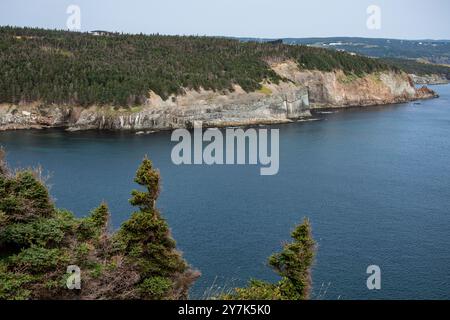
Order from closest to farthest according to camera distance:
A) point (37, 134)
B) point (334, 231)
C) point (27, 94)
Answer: point (334, 231), point (37, 134), point (27, 94)

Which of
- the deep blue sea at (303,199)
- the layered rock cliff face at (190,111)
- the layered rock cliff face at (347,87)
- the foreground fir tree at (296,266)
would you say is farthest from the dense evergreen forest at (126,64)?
the foreground fir tree at (296,266)

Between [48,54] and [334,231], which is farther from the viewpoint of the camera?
[48,54]

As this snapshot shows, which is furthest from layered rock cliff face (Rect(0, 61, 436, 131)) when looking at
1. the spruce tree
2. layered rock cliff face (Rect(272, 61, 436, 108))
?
the spruce tree

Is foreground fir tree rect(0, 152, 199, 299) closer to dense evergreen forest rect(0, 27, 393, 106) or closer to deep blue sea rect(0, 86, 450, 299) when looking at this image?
deep blue sea rect(0, 86, 450, 299)

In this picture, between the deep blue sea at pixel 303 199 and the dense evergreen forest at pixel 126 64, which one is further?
the dense evergreen forest at pixel 126 64

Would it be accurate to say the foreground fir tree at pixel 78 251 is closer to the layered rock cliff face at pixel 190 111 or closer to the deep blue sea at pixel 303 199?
the deep blue sea at pixel 303 199

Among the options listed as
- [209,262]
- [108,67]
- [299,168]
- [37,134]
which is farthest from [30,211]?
[108,67]

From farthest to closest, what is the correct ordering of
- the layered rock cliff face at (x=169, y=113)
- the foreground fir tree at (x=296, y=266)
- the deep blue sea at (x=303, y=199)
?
the layered rock cliff face at (x=169, y=113)
the deep blue sea at (x=303, y=199)
the foreground fir tree at (x=296, y=266)

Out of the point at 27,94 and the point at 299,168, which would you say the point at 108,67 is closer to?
the point at 27,94
